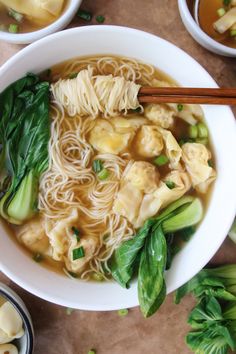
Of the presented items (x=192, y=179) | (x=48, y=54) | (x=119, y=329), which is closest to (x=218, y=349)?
(x=119, y=329)

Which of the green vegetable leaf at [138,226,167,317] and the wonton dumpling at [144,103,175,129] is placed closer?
the green vegetable leaf at [138,226,167,317]

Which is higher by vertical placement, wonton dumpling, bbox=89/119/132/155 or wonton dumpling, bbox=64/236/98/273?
wonton dumpling, bbox=89/119/132/155

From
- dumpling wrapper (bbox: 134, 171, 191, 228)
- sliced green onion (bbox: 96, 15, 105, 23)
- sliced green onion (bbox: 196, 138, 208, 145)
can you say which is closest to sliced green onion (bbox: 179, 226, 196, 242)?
dumpling wrapper (bbox: 134, 171, 191, 228)

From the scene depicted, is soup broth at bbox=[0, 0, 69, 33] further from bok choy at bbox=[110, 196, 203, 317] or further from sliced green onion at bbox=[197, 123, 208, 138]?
bok choy at bbox=[110, 196, 203, 317]

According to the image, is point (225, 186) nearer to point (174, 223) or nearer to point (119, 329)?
point (174, 223)

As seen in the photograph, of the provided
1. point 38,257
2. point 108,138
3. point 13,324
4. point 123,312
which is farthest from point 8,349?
point 108,138

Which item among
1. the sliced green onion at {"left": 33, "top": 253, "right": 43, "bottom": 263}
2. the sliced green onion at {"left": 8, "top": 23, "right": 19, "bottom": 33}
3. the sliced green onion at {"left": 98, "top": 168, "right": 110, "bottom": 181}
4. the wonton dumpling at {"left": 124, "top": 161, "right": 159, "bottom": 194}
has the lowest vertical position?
the sliced green onion at {"left": 33, "top": 253, "right": 43, "bottom": 263}
